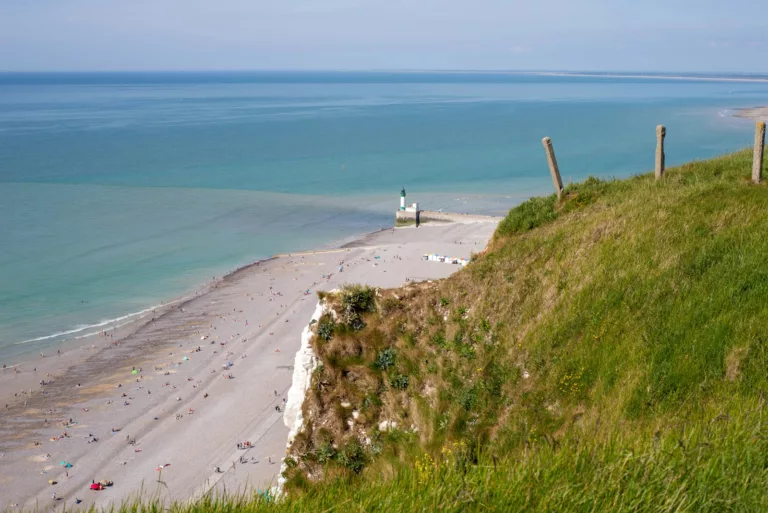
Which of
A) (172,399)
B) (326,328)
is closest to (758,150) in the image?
(326,328)

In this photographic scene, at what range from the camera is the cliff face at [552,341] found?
10164mm

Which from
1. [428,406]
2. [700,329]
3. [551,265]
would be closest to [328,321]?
[428,406]

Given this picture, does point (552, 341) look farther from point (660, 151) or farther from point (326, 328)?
point (660, 151)

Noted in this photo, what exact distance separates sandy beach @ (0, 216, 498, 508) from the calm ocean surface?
4.05 metres

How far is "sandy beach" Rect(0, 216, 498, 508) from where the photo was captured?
1955cm

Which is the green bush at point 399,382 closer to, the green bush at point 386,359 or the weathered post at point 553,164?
the green bush at point 386,359

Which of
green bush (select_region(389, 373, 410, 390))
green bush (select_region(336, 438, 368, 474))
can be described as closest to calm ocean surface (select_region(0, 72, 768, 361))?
green bush (select_region(336, 438, 368, 474))

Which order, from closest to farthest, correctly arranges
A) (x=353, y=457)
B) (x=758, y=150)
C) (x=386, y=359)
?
(x=353, y=457), (x=386, y=359), (x=758, y=150)

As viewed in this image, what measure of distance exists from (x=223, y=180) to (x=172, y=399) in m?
51.6

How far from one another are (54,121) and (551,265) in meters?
133

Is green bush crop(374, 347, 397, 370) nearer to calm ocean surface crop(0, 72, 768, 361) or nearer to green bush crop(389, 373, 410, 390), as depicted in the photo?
green bush crop(389, 373, 410, 390)

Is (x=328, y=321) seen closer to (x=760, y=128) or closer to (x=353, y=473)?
(x=353, y=473)

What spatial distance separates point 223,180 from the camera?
73562mm

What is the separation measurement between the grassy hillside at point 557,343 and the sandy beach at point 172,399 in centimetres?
332
